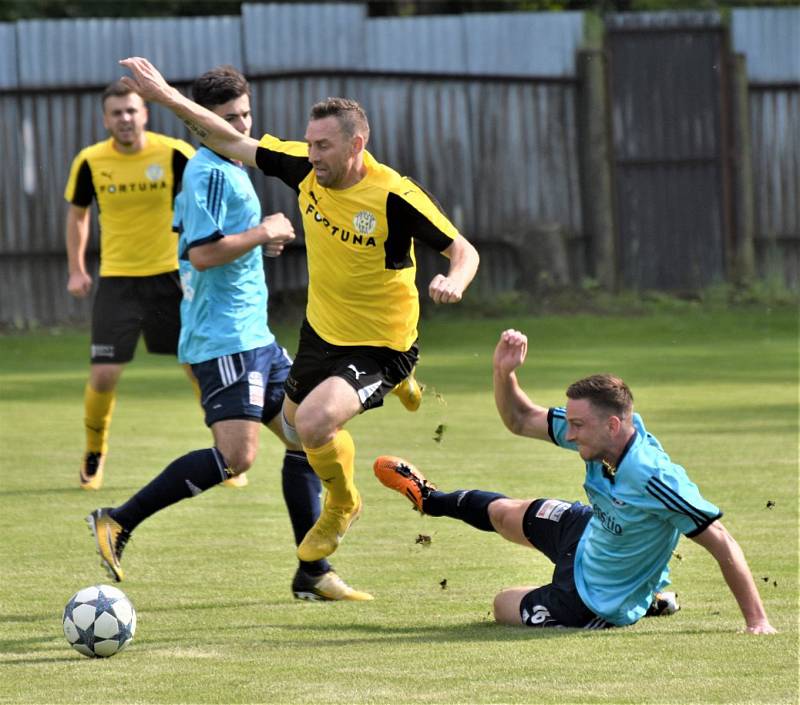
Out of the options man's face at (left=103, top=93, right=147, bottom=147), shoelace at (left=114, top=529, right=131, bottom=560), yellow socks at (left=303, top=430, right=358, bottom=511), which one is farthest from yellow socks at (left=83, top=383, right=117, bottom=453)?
yellow socks at (left=303, top=430, right=358, bottom=511)

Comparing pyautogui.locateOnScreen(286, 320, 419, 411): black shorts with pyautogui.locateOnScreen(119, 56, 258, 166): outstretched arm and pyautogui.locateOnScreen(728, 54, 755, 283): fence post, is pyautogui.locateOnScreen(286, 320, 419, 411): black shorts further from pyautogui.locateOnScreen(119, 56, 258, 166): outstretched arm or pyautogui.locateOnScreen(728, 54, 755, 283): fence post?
pyautogui.locateOnScreen(728, 54, 755, 283): fence post

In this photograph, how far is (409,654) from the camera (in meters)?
5.91

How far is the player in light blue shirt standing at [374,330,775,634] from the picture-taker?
6.02 meters

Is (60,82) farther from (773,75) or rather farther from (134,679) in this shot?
(134,679)

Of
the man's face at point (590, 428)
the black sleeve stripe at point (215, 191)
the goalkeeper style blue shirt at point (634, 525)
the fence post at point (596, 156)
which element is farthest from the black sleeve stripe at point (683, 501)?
the fence post at point (596, 156)

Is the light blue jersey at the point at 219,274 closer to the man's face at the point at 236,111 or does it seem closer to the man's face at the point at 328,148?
the man's face at the point at 236,111

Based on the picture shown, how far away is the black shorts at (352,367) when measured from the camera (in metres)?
6.91

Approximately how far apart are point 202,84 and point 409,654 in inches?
121

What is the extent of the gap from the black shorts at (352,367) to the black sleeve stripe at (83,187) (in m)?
3.74

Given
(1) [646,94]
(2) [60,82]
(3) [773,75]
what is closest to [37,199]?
(2) [60,82]

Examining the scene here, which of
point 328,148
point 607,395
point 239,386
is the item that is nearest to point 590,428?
point 607,395

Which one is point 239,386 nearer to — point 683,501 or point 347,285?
point 347,285

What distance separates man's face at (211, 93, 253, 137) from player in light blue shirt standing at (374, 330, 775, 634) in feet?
5.97

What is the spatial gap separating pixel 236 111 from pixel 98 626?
270 centimetres
